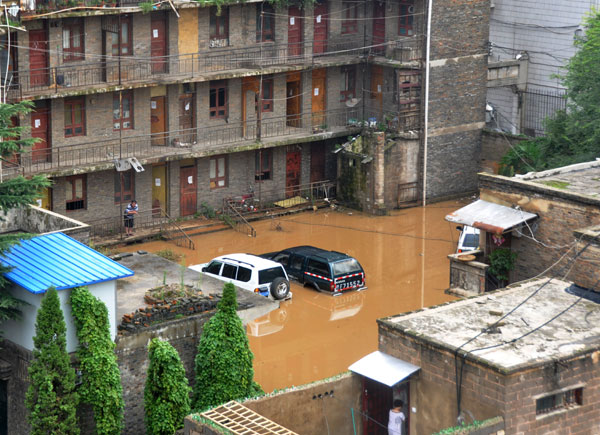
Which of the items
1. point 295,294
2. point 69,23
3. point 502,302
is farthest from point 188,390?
point 69,23

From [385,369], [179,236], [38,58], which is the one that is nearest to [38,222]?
[385,369]

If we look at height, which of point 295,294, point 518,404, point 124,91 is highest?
point 124,91

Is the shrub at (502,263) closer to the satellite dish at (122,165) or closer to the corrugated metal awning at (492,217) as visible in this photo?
the corrugated metal awning at (492,217)

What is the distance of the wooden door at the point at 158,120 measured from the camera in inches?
1948

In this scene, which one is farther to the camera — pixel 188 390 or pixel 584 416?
pixel 188 390

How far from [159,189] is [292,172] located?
23.2 ft

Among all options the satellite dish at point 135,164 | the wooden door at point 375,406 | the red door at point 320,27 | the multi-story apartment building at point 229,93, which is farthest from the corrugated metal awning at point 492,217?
the red door at point 320,27

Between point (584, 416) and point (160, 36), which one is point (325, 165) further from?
point (584, 416)

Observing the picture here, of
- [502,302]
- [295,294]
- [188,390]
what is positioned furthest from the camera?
[295,294]

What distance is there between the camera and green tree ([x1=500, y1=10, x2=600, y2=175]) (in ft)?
153

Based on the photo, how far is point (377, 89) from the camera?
55.5 m

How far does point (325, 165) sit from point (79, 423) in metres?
28.1

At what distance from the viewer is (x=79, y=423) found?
28.9 meters

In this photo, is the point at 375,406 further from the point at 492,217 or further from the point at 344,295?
the point at 344,295
